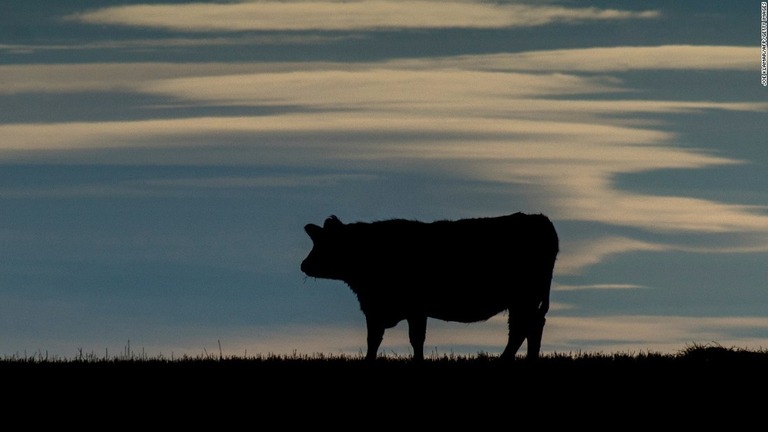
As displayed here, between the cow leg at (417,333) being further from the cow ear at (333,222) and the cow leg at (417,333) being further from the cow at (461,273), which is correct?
the cow ear at (333,222)

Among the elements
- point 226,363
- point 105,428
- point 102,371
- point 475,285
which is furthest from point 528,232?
point 105,428

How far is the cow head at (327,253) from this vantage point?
69.2 ft

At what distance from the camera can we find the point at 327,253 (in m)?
21.2

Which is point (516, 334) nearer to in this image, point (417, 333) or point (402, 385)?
point (417, 333)

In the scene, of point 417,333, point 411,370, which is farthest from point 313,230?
point 411,370

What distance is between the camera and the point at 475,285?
20.0 meters

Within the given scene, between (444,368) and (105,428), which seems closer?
(105,428)

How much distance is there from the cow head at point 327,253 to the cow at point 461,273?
439 millimetres

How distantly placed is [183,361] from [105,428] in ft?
18.0

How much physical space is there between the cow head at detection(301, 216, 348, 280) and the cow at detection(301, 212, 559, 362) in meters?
0.44

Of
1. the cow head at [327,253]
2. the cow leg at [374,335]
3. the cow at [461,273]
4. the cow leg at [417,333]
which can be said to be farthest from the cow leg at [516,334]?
the cow head at [327,253]

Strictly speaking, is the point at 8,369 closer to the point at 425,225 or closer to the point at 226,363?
the point at 226,363

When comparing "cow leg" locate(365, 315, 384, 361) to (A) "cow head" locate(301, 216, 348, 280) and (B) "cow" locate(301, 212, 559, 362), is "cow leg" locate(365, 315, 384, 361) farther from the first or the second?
(A) "cow head" locate(301, 216, 348, 280)

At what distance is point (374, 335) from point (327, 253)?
1870 millimetres
